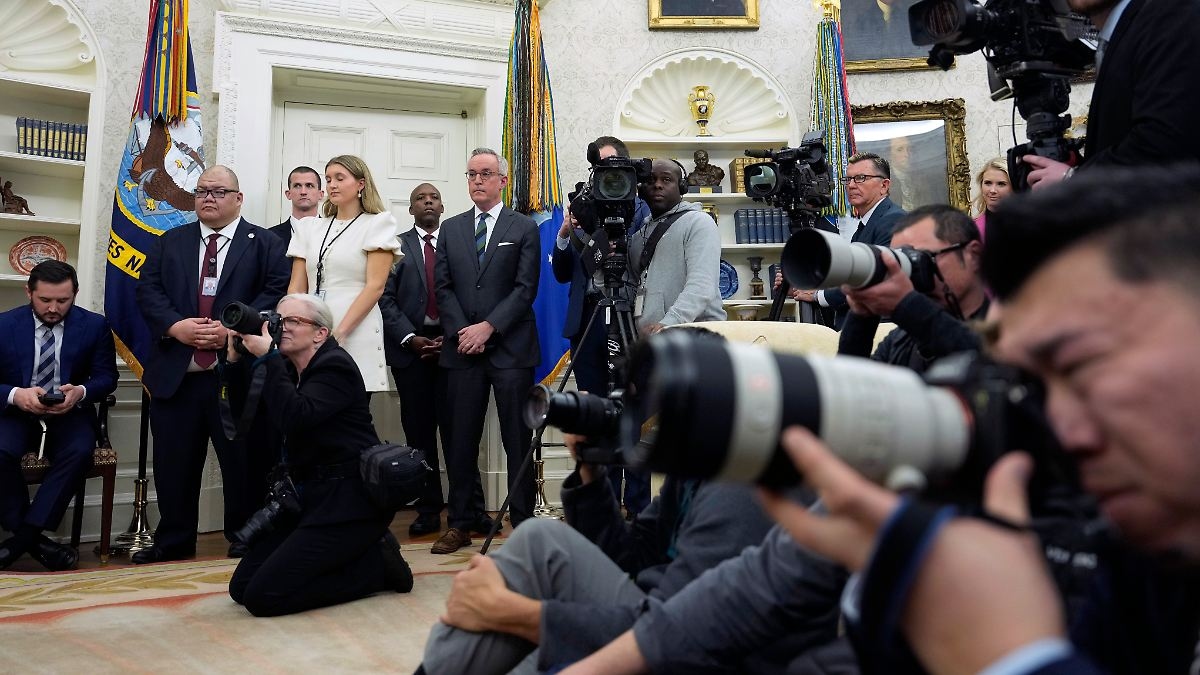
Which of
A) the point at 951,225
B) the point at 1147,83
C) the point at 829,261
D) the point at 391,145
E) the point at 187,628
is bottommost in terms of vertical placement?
the point at 187,628

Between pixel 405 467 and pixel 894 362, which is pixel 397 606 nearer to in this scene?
pixel 405 467

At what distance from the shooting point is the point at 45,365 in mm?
3574

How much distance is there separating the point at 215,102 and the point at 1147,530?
492 cm

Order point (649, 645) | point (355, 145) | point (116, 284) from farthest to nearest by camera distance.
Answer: point (355, 145), point (116, 284), point (649, 645)

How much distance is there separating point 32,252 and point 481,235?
2292mm

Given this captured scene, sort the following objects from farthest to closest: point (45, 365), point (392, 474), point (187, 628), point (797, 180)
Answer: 1. point (45, 365)
2. point (797, 180)
3. point (392, 474)
4. point (187, 628)

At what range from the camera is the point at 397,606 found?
269 centimetres

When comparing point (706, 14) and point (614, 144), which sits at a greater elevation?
point (706, 14)

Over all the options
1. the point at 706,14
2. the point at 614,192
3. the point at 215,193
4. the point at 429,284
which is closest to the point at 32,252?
the point at 215,193

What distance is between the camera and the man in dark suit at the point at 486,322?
3.65 m

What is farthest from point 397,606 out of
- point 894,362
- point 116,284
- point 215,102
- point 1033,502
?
point 215,102

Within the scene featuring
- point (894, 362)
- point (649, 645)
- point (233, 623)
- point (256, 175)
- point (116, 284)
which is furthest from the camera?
point (256, 175)

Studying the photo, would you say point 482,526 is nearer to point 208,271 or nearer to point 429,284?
point 429,284

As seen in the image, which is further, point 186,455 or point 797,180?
point 186,455
